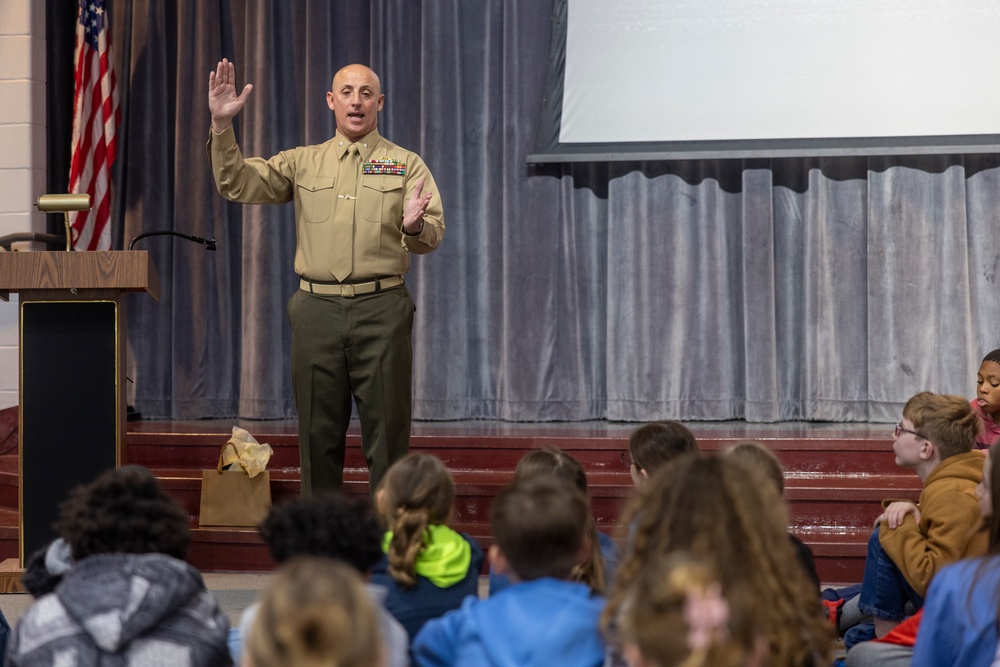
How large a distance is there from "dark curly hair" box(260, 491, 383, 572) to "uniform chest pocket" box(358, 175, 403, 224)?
192 centimetres

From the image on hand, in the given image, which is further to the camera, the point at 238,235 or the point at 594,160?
the point at 238,235

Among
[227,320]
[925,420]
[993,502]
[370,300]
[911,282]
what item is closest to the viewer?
[993,502]

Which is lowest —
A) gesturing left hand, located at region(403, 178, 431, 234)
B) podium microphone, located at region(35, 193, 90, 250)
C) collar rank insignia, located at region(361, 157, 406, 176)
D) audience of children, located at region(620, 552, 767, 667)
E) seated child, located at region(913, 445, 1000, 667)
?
seated child, located at region(913, 445, 1000, 667)

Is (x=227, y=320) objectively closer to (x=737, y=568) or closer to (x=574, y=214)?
(x=574, y=214)

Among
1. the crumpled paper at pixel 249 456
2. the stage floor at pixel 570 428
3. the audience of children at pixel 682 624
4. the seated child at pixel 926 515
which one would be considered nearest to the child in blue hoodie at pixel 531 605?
the audience of children at pixel 682 624

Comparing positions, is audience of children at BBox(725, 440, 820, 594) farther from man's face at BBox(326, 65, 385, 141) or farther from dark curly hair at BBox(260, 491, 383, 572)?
man's face at BBox(326, 65, 385, 141)

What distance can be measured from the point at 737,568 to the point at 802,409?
13.3 ft

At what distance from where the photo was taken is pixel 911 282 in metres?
5.19

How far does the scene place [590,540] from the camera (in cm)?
208

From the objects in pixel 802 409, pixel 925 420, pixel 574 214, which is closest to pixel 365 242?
pixel 925 420

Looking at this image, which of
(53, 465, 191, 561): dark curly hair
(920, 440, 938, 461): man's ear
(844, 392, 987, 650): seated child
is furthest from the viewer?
(920, 440, 938, 461): man's ear

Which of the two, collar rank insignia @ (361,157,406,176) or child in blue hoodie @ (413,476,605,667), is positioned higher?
collar rank insignia @ (361,157,406,176)

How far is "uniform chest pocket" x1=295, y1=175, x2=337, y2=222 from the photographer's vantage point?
11.6ft

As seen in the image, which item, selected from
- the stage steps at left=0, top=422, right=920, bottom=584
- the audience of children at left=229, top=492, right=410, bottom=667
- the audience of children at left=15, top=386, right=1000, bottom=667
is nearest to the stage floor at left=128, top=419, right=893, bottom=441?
the stage steps at left=0, top=422, right=920, bottom=584
